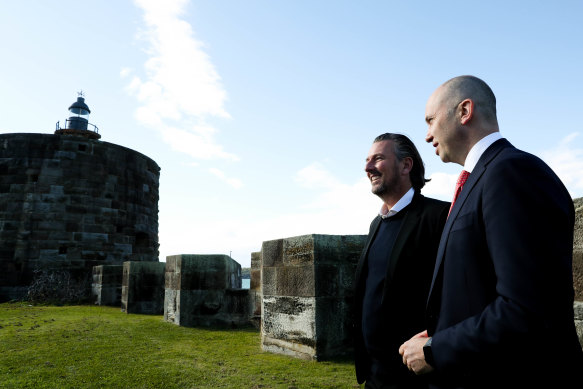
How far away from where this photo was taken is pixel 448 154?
1557mm

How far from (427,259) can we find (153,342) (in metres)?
4.91

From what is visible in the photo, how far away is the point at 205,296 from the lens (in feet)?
25.0

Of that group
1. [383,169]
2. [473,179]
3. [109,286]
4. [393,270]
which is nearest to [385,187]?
[383,169]

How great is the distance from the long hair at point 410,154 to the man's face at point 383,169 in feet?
0.14

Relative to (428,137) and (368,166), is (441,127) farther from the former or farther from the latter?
(368,166)

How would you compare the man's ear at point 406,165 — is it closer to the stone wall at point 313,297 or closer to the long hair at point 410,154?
the long hair at point 410,154

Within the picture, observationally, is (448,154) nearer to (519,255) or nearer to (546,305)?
(519,255)

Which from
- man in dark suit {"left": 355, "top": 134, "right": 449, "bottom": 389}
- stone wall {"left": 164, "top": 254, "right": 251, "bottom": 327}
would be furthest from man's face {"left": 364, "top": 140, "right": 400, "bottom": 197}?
stone wall {"left": 164, "top": 254, "right": 251, "bottom": 327}

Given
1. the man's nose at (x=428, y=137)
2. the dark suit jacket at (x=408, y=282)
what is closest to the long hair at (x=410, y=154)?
the dark suit jacket at (x=408, y=282)

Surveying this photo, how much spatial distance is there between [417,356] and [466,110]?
917 millimetres

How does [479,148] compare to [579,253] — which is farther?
[579,253]

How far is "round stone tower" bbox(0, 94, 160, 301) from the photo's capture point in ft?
49.9

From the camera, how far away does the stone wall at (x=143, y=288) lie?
963cm

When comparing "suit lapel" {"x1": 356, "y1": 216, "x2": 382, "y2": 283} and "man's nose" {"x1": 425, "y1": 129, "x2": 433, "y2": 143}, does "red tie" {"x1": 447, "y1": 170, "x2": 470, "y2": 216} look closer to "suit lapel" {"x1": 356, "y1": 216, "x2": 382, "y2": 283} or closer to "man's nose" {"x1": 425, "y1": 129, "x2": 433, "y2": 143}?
"man's nose" {"x1": 425, "y1": 129, "x2": 433, "y2": 143}
